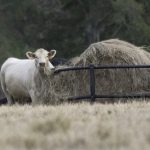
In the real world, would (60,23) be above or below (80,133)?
above

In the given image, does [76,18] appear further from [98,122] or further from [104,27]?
[98,122]

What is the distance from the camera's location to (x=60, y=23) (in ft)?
140

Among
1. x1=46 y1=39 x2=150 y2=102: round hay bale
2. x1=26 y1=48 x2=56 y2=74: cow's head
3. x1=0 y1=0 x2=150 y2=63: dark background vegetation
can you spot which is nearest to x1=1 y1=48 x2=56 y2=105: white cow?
x1=26 y1=48 x2=56 y2=74: cow's head

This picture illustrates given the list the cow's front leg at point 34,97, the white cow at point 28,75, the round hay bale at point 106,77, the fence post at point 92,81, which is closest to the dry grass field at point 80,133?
the fence post at point 92,81

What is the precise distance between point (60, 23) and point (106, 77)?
2536cm

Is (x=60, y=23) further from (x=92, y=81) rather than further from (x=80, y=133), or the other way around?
(x=80, y=133)

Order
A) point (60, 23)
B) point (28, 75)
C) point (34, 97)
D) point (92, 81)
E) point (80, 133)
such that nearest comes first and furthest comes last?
point (80, 133) < point (92, 81) < point (34, 97) < point (28, 75) < point (60, 23)

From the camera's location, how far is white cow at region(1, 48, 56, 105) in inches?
694

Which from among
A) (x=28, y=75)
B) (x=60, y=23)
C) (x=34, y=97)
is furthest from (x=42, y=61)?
(x=60, y=23)

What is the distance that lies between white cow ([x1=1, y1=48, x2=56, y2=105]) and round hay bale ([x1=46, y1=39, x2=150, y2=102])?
0.38 m

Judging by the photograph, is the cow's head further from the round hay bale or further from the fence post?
the fence post

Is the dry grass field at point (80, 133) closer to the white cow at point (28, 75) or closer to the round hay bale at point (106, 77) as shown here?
the round hay bale at point (106, 77)

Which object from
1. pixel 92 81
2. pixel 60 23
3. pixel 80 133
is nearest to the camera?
pixel 80 133

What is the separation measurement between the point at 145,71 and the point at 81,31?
25.9 meters
